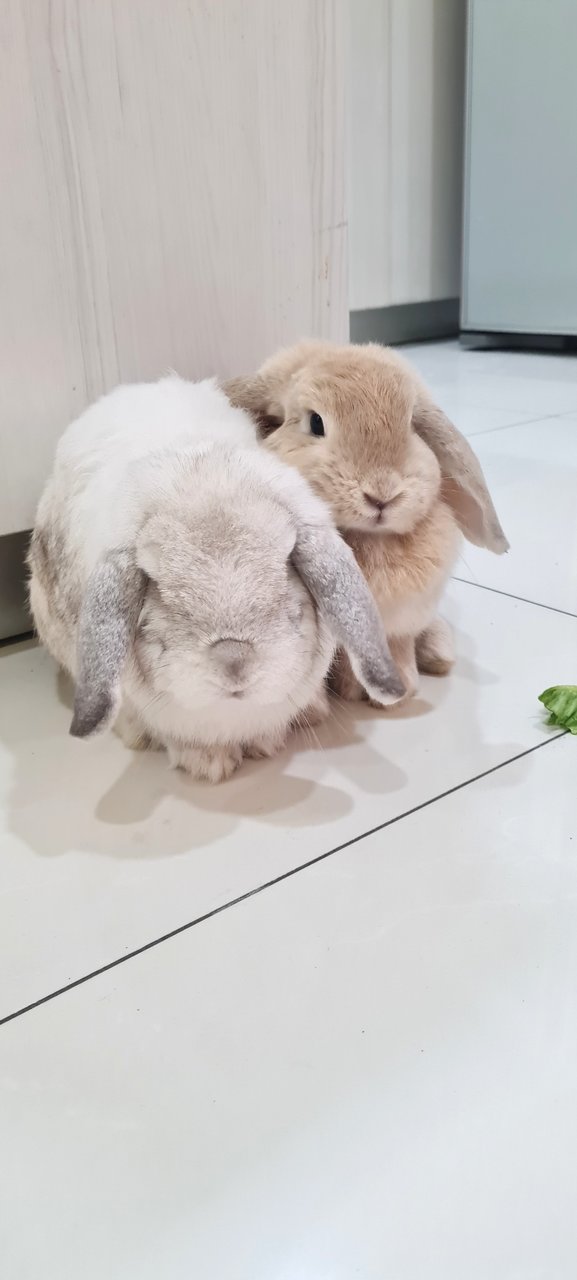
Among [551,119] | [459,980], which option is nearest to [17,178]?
[459,980]

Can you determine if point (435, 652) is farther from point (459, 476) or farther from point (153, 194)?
point (153, 194)

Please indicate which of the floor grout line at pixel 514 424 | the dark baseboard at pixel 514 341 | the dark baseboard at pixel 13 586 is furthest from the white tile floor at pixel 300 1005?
the dark baseboard at pixel 514 341

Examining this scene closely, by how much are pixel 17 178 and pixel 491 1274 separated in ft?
3.98

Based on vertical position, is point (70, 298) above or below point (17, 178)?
below

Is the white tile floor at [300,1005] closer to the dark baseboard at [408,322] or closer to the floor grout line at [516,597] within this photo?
Answer: the floor grout line at [516,597]

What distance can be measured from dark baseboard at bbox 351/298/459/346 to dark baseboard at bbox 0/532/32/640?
9.62 ft

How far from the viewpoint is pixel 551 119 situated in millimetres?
3334

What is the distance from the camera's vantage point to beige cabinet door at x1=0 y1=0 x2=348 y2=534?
1.13 meters

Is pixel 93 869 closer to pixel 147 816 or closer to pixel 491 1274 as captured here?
pixel 147 816

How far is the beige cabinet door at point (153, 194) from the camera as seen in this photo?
113 cm

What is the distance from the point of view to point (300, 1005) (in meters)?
0.68

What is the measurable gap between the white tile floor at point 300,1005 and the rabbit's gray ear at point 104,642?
15cm

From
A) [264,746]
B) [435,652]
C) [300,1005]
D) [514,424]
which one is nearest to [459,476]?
[435,652]

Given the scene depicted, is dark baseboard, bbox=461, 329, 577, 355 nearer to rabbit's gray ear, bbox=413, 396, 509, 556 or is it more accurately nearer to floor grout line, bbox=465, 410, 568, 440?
floor grout line, bbox=465, 410, 568, 440
